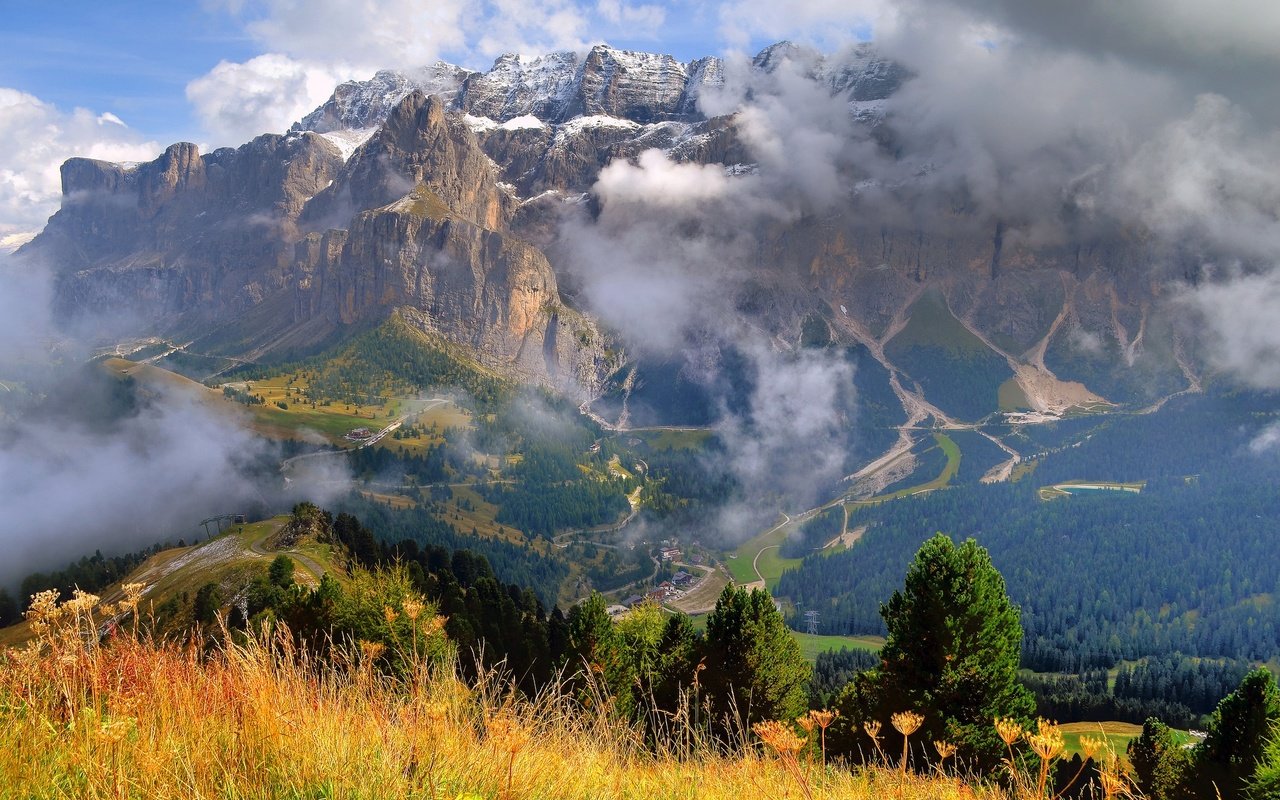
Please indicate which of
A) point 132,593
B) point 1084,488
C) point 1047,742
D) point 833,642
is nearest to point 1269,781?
point 1047,742

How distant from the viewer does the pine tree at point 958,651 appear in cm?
1622

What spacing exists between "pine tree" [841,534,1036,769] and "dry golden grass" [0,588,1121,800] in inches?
442

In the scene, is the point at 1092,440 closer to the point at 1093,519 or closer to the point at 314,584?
Answer: the point at 1093,519

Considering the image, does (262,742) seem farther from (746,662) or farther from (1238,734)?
(1238,734)

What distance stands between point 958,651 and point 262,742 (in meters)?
15.9

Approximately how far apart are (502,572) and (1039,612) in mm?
82853

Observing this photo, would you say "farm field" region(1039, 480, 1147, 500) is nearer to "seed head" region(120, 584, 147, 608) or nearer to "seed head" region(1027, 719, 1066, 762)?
"seed head" region(1027, 719, 1066, 762)

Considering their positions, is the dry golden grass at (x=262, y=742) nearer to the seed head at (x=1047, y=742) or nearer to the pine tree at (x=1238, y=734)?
the seed head at (x=1047, y=742)

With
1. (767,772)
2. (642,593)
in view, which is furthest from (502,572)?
(767,772)

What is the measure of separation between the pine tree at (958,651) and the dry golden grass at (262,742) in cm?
1122

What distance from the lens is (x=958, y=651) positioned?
16.3 m

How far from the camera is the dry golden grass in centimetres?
394

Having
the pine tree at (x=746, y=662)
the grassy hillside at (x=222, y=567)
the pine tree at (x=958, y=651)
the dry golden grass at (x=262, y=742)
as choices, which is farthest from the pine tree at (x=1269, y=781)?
the grassy hillside at (x=222, y=567)

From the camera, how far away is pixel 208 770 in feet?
13.5
